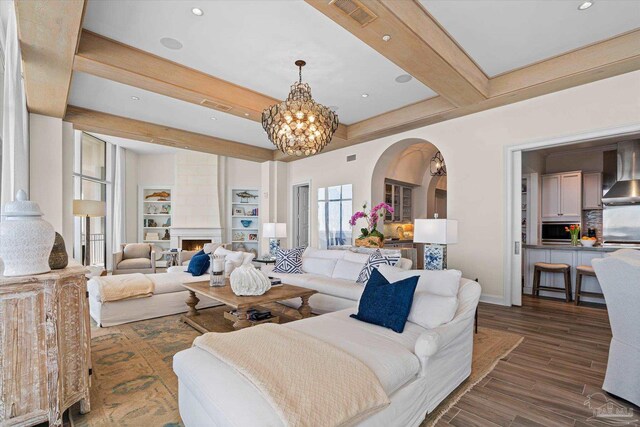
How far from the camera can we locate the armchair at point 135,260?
6570 mm

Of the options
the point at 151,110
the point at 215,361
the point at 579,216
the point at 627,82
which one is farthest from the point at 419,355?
the point at 579,216

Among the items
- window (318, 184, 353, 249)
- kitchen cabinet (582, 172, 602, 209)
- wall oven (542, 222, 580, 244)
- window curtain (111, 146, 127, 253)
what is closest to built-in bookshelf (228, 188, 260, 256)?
window (318, 184, 353, 249)

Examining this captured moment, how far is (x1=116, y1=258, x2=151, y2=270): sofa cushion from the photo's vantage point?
21.6ft

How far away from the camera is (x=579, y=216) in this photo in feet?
20.6

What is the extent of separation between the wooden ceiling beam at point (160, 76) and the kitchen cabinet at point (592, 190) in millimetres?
6382

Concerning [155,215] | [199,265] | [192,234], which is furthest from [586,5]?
[155,215]

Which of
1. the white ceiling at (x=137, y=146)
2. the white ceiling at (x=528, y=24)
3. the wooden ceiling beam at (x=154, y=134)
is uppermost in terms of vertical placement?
the white ceiling at (x=528, y=24)

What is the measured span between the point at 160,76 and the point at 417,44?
2.97 metres

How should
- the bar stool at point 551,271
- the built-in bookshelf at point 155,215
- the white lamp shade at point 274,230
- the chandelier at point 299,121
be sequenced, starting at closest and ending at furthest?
1. the chandelier at point 299,121
2. the bar stool at point 551,271
3. the white lamp shade at point 274,230
4. the built-in bookshelf at point 155,215

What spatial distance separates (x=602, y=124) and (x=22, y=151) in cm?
616

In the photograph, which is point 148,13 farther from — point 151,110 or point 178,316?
point 178,316

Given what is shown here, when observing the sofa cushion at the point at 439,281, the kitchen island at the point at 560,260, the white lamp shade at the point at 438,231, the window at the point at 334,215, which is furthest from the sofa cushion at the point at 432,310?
the window at the point at 334,215

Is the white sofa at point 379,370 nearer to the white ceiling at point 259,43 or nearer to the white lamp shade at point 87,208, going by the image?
Answer: the white ceiling at point 259,43

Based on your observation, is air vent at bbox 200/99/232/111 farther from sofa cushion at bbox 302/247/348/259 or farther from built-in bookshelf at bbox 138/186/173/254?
built-in bookshelf at bbox 138/186/173/254
